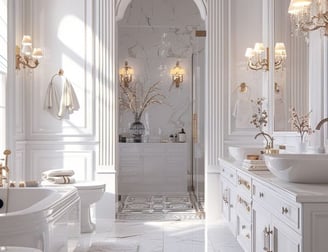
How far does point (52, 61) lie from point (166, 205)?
2313 mm

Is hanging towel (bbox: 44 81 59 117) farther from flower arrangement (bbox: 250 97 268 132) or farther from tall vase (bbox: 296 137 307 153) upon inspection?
tall vase (bbox: 296 137 307 153)

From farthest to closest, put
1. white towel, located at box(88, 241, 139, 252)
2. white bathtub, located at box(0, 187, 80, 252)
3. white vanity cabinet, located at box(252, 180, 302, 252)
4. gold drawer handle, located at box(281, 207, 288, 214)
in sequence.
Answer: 1. white towel, located at box(88, 241, 139, 252)
2. white bathtub, located at box(0, 187, 80, 252)
3. gold drawer handle, located at box(281, 207, 288, 214)
4. white vanity cabinet, located at box(252, 180, 302, 252)

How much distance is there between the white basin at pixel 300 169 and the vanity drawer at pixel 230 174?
1400mm

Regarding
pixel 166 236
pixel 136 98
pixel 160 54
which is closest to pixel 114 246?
pixel 166 236

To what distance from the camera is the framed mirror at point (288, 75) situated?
11.5 feet

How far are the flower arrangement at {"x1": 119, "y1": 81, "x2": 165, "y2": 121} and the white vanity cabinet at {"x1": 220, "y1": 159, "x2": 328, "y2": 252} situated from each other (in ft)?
14.0

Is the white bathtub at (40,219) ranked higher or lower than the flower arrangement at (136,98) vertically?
lower

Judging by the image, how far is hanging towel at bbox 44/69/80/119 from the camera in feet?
16.9

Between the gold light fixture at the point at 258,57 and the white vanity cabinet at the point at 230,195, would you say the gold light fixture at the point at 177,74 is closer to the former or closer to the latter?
the gold light fixture at the point at 258,57

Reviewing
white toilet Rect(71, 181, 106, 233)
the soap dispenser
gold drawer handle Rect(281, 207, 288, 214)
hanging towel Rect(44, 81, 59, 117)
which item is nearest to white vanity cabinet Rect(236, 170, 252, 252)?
gold drawer handle Rect(281, 207, 288, 214)

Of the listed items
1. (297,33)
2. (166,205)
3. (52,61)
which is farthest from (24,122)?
(297,33)

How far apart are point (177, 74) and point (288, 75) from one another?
4.08 m

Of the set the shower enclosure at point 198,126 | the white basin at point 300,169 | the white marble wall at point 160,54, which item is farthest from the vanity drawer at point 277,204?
the white marble wall at point 160,54

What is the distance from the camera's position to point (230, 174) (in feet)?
13.3
